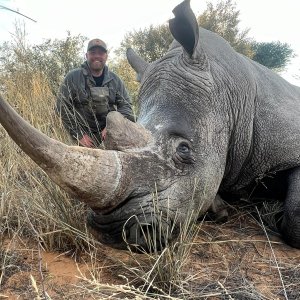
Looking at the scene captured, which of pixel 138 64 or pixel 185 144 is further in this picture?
pixel 138 64

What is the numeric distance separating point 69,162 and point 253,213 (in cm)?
245

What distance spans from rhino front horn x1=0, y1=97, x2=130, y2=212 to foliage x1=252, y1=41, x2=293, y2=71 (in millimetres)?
21345

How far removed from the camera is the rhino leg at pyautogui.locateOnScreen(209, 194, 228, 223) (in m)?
3.99

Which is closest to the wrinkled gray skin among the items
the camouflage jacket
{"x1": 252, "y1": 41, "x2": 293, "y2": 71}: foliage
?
the camouflage jacket

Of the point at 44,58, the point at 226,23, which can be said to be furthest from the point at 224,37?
the point at 44,58

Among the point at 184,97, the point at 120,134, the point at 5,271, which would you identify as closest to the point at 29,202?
the point at 5,271

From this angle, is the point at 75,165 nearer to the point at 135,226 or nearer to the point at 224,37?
the point at 135,226

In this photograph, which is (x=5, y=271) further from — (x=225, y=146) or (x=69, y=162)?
(x=225, y=146)

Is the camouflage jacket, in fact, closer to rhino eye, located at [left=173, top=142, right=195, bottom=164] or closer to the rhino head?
the rhino head

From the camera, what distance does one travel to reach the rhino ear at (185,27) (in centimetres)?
349

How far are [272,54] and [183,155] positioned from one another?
21.2m

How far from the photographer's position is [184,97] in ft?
11.5

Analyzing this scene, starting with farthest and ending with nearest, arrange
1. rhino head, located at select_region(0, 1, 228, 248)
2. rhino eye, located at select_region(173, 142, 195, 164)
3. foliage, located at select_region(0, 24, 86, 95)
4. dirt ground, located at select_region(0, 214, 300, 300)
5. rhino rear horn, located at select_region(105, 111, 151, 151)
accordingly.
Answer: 1. foliage, located at select_region(0, 24, 86, 95)
2. rhino eye, located at select_region(173, 142, 195, 164)
3. rhino rear horn, located at select_region(105, 111, 151, 151)
4. dirt ground, located at select_region(0, 214, 300, 300)
5. rhino head, located at select_region(0, 1, 228, 248)

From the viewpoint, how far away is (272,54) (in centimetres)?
2311
